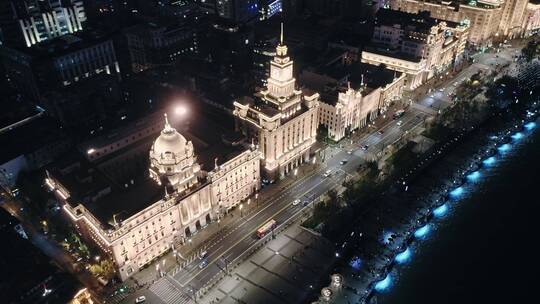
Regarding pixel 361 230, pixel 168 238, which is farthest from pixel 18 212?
pixel 361 230

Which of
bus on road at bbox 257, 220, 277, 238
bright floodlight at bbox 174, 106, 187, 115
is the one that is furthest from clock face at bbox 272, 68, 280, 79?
bus on road at bbox 257, 220, 277, 238

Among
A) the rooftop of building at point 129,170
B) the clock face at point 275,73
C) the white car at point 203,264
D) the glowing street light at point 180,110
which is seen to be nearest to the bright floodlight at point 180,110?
the glowing street light at point 180,110

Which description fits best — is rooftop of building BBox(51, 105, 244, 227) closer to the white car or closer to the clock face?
the white car

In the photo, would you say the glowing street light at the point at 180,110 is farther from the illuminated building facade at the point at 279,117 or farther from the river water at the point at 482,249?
the river water at the point at 482,249

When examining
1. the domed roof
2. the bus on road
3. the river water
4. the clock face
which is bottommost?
the river water

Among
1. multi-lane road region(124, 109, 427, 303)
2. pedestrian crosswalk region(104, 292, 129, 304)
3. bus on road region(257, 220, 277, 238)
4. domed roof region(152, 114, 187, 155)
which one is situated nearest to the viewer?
pedestrian crosswalk region(104, 292, 129, 304)

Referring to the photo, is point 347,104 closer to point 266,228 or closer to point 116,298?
point 266,228
